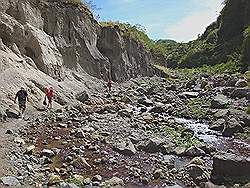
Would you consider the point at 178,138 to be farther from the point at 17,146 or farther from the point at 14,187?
the point at 14,187

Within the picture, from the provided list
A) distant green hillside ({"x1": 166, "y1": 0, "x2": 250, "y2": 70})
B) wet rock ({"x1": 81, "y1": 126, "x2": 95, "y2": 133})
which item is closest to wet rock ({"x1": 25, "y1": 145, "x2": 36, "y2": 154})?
wet rock ({"x1": 81, "y1": 126, "x2": 95, "y2": 133})

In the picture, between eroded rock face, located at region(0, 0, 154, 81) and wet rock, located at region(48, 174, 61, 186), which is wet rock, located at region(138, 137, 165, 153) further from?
eroded rock face, located at region(0, 0, 154, 81)

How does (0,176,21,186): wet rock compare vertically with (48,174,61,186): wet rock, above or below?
below

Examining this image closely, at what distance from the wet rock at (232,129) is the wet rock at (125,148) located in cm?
752

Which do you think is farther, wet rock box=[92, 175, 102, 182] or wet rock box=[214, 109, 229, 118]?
→ wet rock box=[214, 109, 229, 118]

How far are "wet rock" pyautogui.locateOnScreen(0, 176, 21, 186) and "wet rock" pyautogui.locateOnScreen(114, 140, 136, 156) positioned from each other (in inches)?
258

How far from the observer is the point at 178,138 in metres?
25.3

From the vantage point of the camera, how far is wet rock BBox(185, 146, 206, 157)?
21.3 m

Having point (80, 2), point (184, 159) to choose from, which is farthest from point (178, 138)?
point (80, 2)

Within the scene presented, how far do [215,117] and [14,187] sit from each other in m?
19.6

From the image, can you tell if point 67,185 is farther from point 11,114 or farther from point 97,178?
A: point 11,114

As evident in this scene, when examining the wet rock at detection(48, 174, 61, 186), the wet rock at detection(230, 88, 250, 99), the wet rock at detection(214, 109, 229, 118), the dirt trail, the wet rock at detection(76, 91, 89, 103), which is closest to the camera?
the wet rock at detection(48, 174, 61, 186)

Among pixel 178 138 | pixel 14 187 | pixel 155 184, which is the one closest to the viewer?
pixel 14 187

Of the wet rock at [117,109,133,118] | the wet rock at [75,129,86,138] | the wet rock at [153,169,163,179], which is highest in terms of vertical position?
the wet rock at [117,109,133,118]
